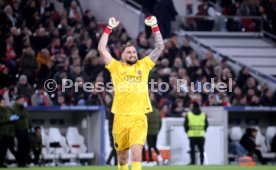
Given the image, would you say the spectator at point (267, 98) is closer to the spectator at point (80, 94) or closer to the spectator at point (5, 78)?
the spectator at point (80, 94)

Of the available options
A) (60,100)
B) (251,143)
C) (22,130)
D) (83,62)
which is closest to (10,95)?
(22,130)

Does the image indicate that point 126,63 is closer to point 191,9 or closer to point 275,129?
point 275,129

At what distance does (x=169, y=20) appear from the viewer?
108ft

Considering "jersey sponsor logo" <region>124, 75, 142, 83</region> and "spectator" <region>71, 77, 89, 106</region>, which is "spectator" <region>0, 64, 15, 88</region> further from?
"jersey sponsor logo" <region>124, 75, 142, 83</region>

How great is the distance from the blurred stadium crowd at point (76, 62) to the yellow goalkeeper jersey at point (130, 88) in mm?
11703

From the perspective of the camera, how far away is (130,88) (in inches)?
593

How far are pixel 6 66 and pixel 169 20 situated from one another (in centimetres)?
779

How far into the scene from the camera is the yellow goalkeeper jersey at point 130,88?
1496 centimetres

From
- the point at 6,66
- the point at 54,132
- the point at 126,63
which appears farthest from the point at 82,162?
the point at 126,63

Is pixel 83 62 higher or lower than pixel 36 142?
higher

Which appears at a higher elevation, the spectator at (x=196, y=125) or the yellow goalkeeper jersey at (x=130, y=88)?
the yellow goalkeeper jersey at (x=130, y=88)

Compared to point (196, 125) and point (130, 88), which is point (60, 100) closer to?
point (196, 125)

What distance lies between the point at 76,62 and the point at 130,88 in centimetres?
1382

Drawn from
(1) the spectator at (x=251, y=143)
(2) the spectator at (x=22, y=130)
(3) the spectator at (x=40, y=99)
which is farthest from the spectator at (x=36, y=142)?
(1) the spectator at (x=251, y=143)
